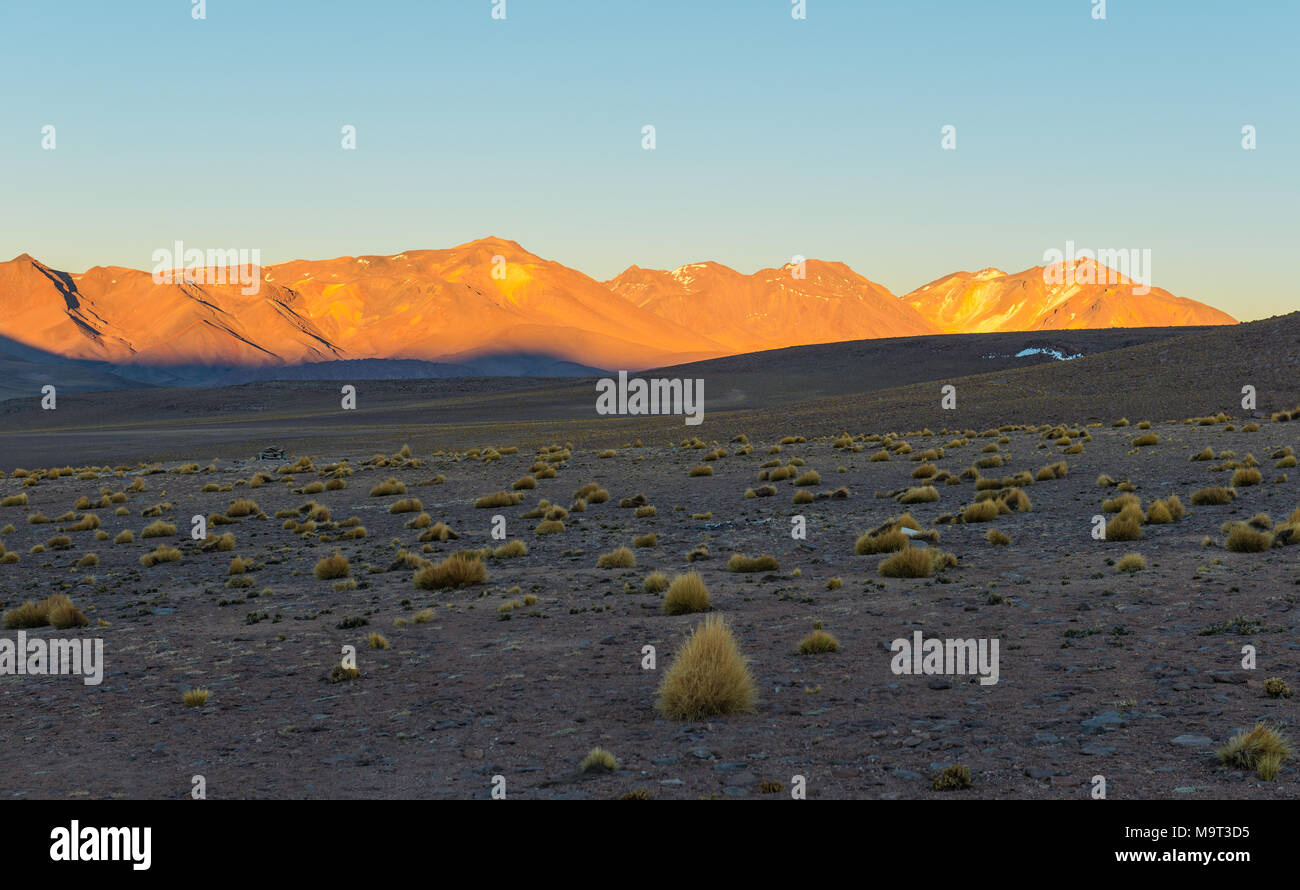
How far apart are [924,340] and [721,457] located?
94.0m

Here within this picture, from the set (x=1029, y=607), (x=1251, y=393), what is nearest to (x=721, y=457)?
(x=1029, y=607)

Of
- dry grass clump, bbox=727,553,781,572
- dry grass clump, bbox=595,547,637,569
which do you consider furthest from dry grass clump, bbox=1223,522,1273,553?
dry grass clump, bbox=595,547,637,569

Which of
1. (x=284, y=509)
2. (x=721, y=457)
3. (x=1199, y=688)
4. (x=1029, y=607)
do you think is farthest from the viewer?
(x=721, y=457)

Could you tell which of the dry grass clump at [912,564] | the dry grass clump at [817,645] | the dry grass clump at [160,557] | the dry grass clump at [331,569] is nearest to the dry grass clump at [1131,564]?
the dry grass clump at [912,564]

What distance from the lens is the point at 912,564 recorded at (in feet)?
50.0

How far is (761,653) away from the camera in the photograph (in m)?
11.3

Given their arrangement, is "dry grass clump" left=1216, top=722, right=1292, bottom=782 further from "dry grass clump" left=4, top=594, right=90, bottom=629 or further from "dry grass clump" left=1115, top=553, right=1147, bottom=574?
"dry grass clump" left=4, top=594, right=90, bottom=629

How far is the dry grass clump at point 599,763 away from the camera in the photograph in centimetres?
769

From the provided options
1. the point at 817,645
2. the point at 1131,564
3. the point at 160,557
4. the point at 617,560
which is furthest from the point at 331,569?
the point at 1131,564

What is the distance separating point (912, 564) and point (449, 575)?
6.96 metres

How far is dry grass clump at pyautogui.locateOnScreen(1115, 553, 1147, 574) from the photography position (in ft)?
46.5

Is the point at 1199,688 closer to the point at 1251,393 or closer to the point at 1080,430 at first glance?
the point at 1080,430

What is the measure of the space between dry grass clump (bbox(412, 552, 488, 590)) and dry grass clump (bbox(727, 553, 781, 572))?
12.9 feet

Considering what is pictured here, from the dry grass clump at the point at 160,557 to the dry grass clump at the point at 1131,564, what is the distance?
16.7 meters
